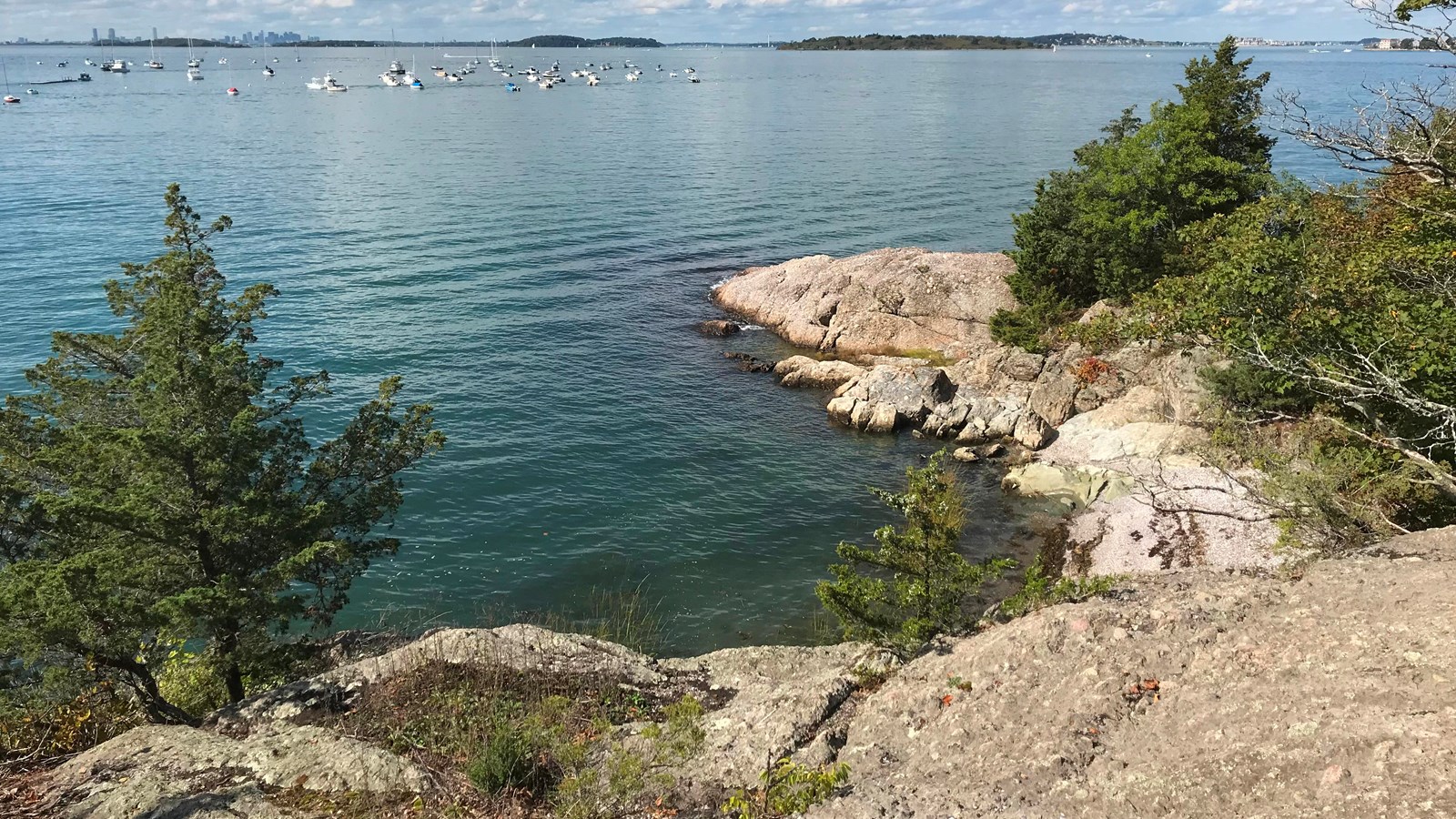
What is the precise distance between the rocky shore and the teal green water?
6.91ft

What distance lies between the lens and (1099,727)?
1162 centimetres

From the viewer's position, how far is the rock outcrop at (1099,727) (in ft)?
32.9

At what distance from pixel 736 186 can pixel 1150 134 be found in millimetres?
50349

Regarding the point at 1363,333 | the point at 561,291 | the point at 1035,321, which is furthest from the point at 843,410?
the point at 561,291

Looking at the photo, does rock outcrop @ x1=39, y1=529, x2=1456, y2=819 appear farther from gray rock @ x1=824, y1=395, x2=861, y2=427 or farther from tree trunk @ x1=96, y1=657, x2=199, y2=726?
gray rock @ x1=824, y1=395, x2=861, y2=427

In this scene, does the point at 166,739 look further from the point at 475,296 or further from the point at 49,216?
the point at 49,216

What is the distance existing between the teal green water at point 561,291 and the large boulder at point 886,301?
3324mm

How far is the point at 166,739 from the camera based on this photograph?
13.9m

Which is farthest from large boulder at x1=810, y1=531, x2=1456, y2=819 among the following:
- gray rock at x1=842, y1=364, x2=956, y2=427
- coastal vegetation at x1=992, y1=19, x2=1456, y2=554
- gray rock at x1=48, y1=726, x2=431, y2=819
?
gray rock at x1=842, y1=364, x2=956, y2=427

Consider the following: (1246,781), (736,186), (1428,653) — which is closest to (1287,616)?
(1428,653)

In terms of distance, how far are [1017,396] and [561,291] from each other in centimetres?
2952

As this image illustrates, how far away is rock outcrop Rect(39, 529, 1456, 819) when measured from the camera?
1002 cm

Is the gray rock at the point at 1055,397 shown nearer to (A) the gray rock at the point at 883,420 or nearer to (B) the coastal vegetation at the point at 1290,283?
(B) the coastal vegetation at the point at 1290,283

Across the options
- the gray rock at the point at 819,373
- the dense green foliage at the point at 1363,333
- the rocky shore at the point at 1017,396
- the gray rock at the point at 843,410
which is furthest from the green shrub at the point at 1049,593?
the gray rock at the point at 819,373
